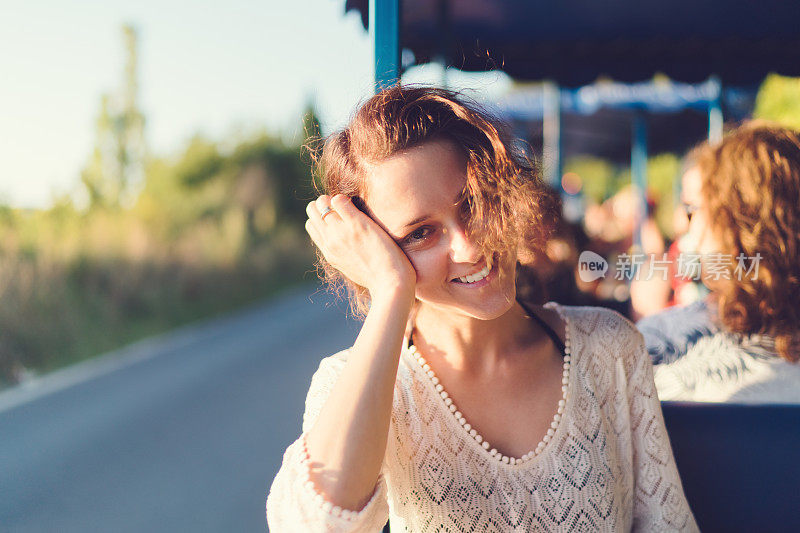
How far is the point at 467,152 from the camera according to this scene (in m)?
1.31

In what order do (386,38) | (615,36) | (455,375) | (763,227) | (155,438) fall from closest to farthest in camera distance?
(455,375)
(386,38)
(763,227)
(615,36)
(155,438)

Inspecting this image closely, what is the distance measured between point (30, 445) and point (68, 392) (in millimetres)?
1634

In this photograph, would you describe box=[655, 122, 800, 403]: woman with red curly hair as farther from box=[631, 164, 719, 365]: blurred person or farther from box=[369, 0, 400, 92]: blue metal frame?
box=[369, 0, 400, 92]: blue metal frame

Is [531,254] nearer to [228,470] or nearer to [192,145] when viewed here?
[228,470]

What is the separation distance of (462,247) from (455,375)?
0.98 ft

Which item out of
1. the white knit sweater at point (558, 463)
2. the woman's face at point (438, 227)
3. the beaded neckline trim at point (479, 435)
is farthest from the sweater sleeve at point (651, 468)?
the woman's face at point (438, 227)

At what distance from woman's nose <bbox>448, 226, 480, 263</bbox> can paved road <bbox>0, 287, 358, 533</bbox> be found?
337 centimetres

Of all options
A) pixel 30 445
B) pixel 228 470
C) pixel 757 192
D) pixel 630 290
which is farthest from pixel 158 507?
pixel 757 192

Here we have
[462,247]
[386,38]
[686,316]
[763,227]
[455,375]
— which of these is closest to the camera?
[462,247]

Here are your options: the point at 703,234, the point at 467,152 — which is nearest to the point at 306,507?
the point at 467,152

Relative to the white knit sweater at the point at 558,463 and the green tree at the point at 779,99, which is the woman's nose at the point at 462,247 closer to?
the white knit sweater at the point at 558,463

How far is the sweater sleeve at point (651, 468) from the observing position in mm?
1431

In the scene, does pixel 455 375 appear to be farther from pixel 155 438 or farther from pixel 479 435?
pixel 155 438

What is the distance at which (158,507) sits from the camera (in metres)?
4.45
